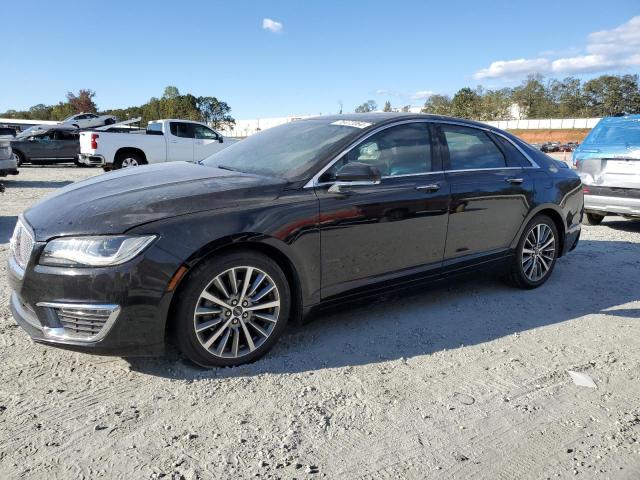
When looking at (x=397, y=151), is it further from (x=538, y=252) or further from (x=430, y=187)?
(x=538, y=252)

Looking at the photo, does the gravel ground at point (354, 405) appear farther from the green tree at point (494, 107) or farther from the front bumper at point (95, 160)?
the green tree at point (494, 107)

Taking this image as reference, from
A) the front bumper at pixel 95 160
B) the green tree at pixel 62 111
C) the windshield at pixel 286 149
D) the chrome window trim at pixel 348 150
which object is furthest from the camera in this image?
the green tree at pixel 62 111

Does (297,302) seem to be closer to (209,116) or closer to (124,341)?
(124,341)

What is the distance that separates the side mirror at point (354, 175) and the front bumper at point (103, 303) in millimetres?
1227

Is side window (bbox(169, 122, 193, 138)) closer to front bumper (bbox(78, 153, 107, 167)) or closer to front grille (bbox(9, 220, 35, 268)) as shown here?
front bumper (bbox(78, 153, 107, 167))

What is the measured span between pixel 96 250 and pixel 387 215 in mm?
1967

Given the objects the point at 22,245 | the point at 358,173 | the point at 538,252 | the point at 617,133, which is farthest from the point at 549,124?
the point at 22,245

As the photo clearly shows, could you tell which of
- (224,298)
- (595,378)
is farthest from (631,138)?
(224,298)

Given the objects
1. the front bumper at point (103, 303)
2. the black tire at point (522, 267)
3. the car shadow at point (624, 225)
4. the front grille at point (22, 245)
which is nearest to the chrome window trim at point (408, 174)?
the black tire at point (522, 267)

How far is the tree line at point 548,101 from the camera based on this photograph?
8169cm

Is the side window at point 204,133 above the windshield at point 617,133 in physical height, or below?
above

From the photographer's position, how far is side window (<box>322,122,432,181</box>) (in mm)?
3799

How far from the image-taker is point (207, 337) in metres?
3.14

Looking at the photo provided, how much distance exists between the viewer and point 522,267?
16.0ft
